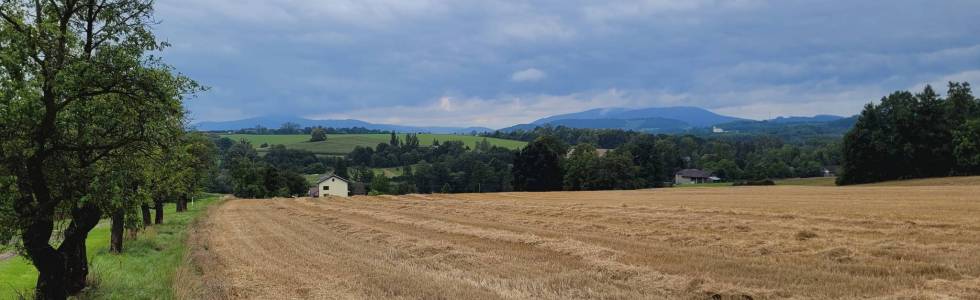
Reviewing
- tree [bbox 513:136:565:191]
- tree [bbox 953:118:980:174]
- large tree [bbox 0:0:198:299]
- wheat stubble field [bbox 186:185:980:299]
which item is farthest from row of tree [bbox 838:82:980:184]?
large tree [bbox 0:0:198:299]

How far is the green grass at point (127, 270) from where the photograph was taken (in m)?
15.9

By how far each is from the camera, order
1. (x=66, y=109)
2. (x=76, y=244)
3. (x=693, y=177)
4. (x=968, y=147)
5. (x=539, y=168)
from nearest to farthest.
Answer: (x=66, y=109) → (x=76, y=244) → (x=968, y=147) → (x=539, y=168) → (x=693, y=177)

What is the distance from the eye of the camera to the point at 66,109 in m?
12.5

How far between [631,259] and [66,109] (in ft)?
40.8

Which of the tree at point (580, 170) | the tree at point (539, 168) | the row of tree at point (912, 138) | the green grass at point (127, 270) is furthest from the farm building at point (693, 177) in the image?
the green grass at point (127, 270)

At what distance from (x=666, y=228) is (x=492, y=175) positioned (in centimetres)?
9671

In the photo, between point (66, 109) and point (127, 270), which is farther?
point (127, 270)

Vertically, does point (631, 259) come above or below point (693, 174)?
above

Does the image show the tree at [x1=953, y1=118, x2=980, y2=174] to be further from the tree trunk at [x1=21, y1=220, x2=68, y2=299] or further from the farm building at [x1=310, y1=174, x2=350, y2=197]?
the farm building at [x1=310, y1=174, x2=350, y2=197]

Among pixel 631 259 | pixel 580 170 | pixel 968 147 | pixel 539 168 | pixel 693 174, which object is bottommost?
pixel 693 174

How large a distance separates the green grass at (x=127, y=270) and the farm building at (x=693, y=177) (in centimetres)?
12640

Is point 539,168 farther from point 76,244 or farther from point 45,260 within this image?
point 45,260

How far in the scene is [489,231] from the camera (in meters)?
22.6

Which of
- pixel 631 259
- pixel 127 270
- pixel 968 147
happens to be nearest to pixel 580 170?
pixel 968 147
